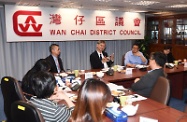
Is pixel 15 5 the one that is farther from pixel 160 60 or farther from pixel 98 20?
pixel 160 60

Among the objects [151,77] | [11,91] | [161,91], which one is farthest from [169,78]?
[11,91]

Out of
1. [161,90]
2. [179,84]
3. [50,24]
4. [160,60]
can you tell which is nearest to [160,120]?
[161,90]

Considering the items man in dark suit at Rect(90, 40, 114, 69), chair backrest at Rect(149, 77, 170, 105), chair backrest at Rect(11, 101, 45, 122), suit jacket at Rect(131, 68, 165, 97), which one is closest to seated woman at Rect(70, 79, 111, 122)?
chair backrest at Rect(11, 101, 45, 122)

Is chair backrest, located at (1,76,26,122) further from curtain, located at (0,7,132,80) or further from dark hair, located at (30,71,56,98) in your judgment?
curtain, located at (0,7,132,80)

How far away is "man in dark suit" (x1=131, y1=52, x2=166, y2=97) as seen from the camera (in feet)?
8.77

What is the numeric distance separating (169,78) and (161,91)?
7.16ft

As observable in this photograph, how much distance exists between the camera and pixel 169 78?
439 cm

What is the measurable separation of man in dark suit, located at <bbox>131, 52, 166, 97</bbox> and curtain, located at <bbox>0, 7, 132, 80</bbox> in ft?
12.3

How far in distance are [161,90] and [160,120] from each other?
72 cm

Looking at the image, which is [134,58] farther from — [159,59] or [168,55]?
[159,59]

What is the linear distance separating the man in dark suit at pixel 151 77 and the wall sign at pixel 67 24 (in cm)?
332

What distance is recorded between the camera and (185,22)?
281 inches

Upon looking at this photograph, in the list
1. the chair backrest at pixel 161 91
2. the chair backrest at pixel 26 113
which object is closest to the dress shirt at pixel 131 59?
the chair backrest at pixel 161 91

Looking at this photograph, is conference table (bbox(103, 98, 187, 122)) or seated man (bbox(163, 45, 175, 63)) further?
seated man (bbox(163, 45, 175, 63))
